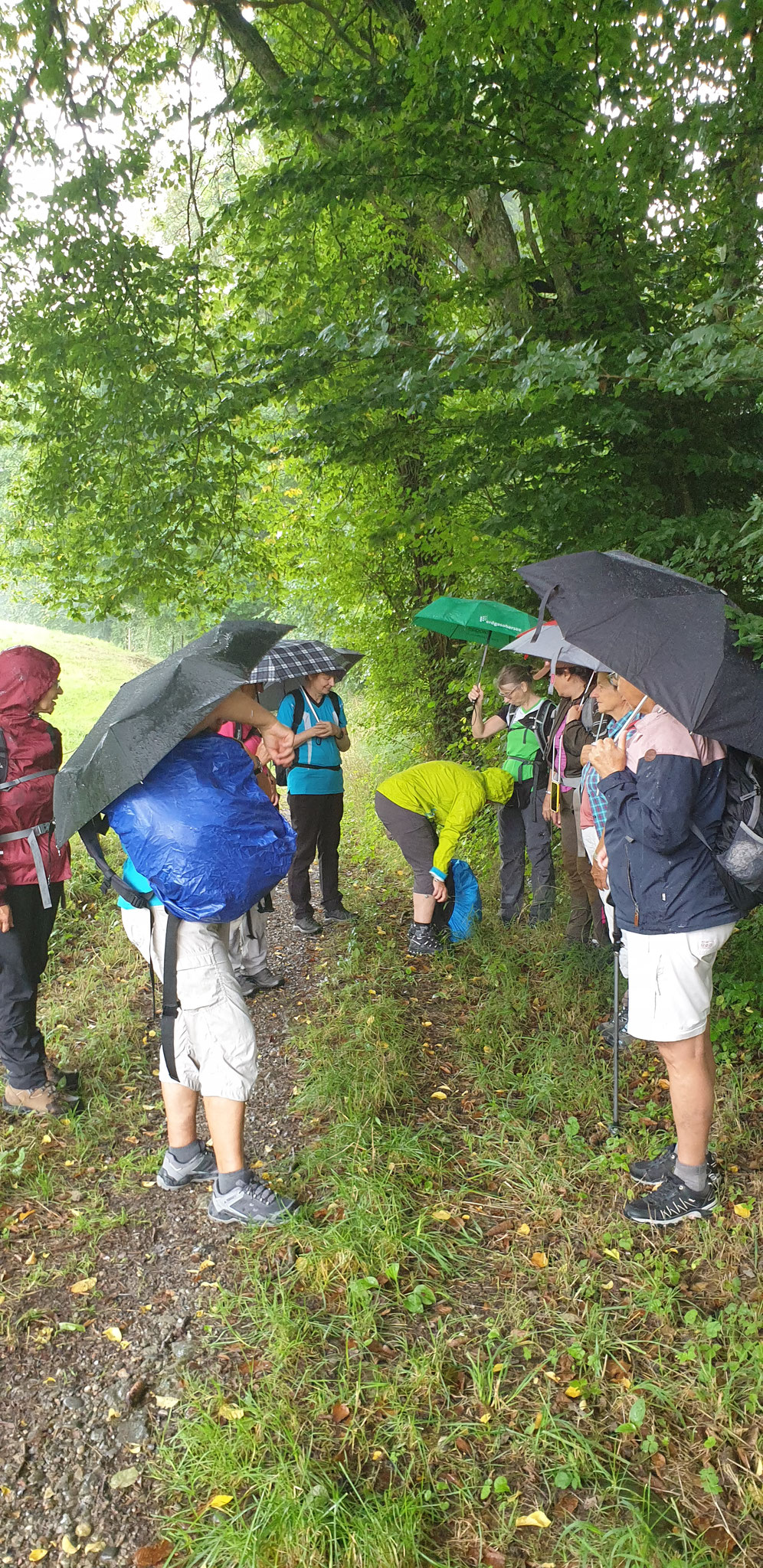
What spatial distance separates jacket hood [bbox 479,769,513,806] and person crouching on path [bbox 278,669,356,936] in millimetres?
1027

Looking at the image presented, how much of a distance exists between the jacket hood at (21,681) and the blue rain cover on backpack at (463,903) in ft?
10.4

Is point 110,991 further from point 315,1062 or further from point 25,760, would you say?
point 25,760

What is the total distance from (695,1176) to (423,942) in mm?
2972

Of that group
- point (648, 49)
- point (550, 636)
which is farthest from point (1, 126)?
point (550, 636)

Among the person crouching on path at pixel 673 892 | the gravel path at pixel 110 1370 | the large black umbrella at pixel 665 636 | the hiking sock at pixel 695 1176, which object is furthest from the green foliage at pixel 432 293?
the gravel path at pixel 110 1370

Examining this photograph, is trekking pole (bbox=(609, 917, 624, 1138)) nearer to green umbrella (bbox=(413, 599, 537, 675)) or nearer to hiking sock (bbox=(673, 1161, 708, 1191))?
hiking sock (bbox=(673, 1161, 708, 1191))

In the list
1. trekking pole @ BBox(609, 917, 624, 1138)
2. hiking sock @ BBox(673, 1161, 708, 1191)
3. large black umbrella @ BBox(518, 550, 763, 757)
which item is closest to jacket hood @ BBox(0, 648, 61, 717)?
large black umbrella @ BBox(518, 550, 763, 757)

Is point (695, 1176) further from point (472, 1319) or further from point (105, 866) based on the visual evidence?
point (105, 866)

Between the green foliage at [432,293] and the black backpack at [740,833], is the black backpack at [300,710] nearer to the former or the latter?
the green foliage at [432,293]

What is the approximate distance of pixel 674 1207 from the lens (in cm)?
317

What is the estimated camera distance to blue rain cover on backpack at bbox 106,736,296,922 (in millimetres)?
2854

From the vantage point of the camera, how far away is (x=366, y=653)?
978cm

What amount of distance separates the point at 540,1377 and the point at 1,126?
23.5 ft

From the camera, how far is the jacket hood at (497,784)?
6066mm
